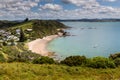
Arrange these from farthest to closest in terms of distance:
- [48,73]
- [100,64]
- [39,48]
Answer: [39,48] → [100,64] → [48,73]

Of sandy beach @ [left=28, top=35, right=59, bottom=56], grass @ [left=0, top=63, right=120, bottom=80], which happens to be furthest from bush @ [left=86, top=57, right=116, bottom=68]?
sandy beach @ [left=28, top=35, right=59, bottom=56]

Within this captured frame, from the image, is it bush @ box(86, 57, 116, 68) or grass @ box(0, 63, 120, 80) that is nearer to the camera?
grass @ box(0, 63, 120, 80)

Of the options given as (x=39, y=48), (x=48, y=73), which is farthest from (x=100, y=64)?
(x=39, y=48)

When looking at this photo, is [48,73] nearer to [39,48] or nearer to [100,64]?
[100,64]

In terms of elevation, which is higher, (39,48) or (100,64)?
(100,64)

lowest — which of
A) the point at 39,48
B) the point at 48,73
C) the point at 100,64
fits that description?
the point at 39,48

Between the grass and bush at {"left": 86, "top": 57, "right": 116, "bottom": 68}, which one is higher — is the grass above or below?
above

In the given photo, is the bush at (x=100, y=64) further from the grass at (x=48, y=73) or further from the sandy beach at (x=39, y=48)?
the sandy beach at (x=39, y=48)

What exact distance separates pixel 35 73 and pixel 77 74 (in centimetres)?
452

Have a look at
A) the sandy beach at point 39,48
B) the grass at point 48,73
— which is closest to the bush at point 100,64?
the grass at point 48,73

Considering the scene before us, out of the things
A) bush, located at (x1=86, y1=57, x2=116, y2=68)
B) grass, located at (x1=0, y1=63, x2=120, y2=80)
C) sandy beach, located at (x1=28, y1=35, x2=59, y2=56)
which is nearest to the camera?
grass, located at (x1=0, y1=63, x2=120, y2=80)

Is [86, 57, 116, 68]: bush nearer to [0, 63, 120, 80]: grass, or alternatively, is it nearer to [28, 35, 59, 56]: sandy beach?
[0, 63, 120, 80]: grass

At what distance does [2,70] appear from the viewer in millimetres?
21359

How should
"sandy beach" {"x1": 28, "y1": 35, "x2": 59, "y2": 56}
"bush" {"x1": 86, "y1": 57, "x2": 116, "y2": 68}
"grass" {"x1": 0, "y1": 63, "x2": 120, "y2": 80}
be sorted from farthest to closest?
"sandy beach" {"x1": 28, "y1": 35, "x2": 59, "y2": 56} → "bush" {"x1": 86, "y1": 57, "x2": 116, "y2": 68} → "grass" {"x1": 0, "y1": 63, "x2": 120, "y2": 80}
